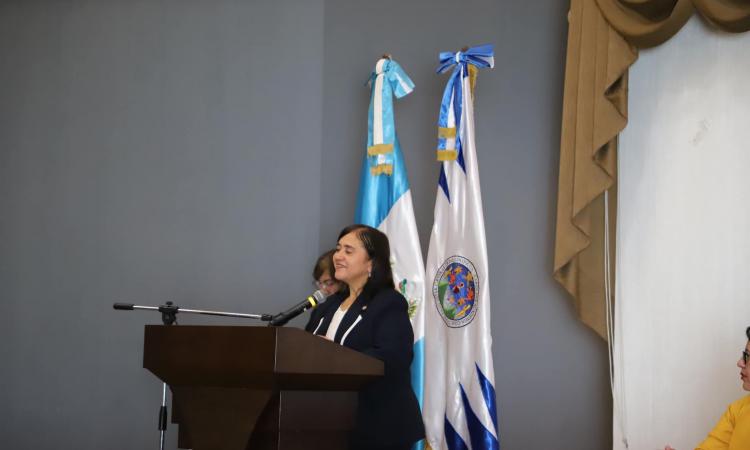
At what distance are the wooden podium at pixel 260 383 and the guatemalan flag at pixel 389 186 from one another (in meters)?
1.60

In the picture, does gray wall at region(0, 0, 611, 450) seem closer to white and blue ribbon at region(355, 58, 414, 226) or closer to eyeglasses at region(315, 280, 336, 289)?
white and blue ribbon at region(355, 58, 414, 226)

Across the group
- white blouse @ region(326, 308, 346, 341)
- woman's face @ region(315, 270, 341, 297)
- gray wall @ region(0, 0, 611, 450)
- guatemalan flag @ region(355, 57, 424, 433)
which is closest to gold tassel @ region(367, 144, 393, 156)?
guatemalan flag @ region(355, 57, 424, 433)

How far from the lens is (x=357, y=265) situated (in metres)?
3.22

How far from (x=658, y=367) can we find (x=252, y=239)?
2.34 meters

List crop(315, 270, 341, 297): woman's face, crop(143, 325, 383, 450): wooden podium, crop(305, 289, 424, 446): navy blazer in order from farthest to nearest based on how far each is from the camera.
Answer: crop(315, 270, 341, 297): woman's face → crop(305, 289, 424, 446): navy blazer → crop(143, 325, 383, 450): wooden podium

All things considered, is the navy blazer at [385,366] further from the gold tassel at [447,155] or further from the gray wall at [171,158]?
the gray wall at [171,158]

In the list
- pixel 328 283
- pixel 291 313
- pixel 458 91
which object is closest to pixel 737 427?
pixel 291 313

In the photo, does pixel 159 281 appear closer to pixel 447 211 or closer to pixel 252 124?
pixel 252 124

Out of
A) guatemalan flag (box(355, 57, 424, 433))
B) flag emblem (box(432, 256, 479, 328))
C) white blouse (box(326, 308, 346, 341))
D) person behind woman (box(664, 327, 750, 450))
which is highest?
guatemalan flag (box(355, 57, 424, 433))

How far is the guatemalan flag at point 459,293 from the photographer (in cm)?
407

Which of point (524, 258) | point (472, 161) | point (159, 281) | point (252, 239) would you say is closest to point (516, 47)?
point (472, 161)

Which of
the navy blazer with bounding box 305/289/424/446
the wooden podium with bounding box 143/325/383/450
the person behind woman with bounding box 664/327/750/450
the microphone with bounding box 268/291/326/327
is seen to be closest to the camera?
the wooden podium with bounding box 143/325/383/450

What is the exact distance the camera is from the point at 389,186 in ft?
14.8

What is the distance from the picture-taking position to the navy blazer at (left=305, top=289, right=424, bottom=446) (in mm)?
2836
